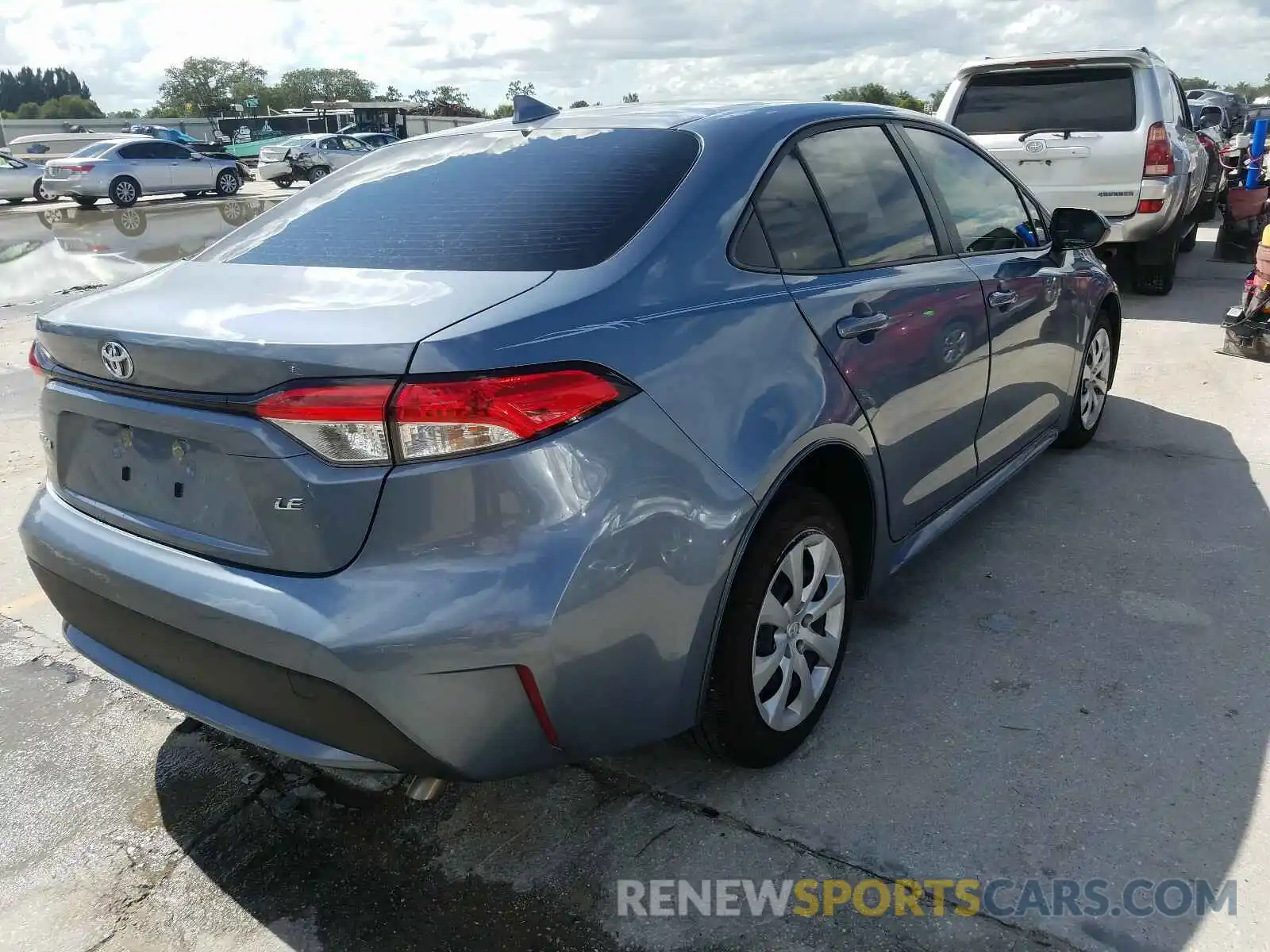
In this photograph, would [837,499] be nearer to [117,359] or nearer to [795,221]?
[795,221]

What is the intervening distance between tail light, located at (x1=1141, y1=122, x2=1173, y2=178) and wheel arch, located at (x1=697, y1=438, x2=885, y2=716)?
6375mm

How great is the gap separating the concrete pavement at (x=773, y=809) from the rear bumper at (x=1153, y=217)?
517 cm

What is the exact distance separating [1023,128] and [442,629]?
26.2 ft

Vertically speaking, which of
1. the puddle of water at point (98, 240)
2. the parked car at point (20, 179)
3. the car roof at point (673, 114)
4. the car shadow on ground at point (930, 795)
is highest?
the car roof at point (673, 114)

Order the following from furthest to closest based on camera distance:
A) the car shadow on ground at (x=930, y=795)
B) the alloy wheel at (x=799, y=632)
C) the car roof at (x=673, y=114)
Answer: the car roof at (x=673, y=114) → the alloy wheel at (x=799, y=632) → the car shadow on ground at (x=930, y=795)

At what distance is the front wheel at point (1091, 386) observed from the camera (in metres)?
4.78

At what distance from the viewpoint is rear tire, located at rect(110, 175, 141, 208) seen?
2264 cm

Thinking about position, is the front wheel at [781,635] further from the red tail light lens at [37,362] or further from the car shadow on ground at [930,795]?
the red tail light lens at [37,362]

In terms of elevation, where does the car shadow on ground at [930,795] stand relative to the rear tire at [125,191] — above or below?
below

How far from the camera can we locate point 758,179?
2578 millimetres

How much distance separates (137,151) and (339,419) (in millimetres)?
25219

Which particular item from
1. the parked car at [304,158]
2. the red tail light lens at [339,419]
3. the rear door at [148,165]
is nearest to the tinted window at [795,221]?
the red tail light lens at [339,419]

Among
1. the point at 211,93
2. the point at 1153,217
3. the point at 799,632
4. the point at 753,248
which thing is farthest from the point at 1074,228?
the point at 211,93

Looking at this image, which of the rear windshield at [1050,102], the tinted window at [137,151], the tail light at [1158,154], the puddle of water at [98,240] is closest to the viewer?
the tail light at [1158,154]
